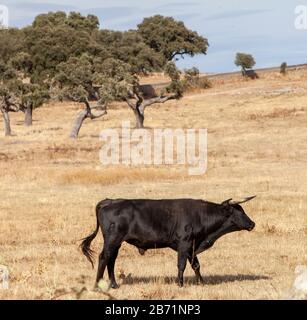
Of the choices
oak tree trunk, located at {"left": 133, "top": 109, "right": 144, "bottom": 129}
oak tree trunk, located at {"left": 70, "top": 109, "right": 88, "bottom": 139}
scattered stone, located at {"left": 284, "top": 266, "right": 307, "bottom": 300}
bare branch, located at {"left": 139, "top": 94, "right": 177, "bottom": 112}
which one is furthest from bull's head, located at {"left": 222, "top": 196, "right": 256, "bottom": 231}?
bare branch, located at {"left": 139, "top": 94, "right": 177, "bottom": 112}

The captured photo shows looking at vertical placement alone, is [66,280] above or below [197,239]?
below

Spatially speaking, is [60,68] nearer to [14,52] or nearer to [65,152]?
[14,52]

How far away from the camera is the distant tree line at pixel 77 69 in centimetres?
6431

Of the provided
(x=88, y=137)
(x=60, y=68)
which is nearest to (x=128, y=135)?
(x=88, y=137)

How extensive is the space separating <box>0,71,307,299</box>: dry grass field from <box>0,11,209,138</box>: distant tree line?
2.76 m

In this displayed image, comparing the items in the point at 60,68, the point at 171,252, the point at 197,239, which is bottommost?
the point at 171,252

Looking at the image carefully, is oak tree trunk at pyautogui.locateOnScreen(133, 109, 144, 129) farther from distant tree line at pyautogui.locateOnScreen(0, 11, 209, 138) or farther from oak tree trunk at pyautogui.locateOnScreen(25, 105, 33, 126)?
oak tree trunk at pyautogui.locateOnScreen(25, 105, 33, 126)

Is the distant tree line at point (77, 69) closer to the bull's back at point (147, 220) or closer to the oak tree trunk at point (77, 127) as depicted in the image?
the oak tree trunk at point (77, 127)

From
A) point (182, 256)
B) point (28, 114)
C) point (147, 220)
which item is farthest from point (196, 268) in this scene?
point (28, 114)

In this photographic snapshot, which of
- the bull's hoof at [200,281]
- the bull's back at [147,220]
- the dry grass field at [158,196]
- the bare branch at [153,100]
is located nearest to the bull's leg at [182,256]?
the bull's back at [147,220]

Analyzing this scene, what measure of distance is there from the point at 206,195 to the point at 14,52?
5593 centimetres

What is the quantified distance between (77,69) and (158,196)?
37.8 meters

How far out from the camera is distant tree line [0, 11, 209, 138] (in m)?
64.3

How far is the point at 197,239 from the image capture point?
13109mm
